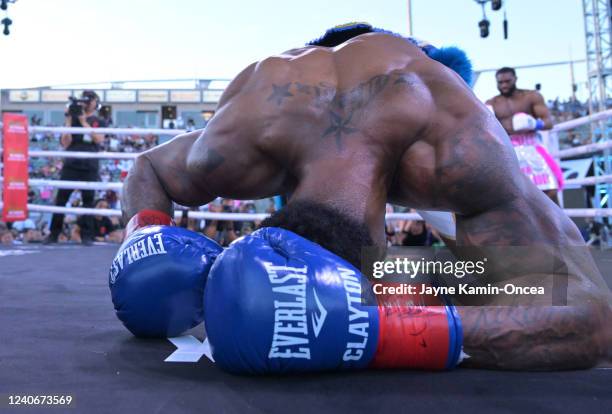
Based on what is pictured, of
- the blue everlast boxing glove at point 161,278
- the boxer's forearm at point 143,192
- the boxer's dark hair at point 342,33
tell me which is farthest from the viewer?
the boxer's dark hair at point 342,33

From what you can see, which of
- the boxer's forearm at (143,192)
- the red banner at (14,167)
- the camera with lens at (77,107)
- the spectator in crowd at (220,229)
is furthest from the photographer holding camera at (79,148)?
the boxer's forearm at (143,192)

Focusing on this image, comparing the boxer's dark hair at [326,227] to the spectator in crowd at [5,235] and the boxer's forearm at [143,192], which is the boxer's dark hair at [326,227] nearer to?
the boxer's forearm at [143,192]

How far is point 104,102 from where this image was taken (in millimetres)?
15875

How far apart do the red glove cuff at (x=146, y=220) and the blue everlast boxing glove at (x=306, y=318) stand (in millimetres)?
508

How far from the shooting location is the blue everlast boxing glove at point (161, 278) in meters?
1.17

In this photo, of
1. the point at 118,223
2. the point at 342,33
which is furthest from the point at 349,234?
the point at 118,223

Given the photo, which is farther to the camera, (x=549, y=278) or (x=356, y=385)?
(x=549, y=278)

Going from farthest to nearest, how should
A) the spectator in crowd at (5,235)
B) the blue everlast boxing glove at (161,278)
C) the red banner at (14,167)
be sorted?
the spectator in crowd at (5,235)
the red banner at (14,167)
the blue everlast boxing glove at (161,278)

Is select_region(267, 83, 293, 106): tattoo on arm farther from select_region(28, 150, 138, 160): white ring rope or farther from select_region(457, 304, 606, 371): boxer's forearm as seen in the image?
select_region(28, 150, 138, 160): white ring rope

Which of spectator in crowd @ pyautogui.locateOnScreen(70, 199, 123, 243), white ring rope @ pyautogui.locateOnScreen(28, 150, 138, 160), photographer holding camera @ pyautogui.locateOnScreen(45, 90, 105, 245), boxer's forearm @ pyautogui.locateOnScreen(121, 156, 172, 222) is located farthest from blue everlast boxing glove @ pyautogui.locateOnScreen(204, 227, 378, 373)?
spectator in crowd @ pyautogui.locateOnScreen(70, 199, 123, 243)

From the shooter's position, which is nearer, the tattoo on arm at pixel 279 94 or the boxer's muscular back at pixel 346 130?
the boxer's muscular back at pixel 346 130

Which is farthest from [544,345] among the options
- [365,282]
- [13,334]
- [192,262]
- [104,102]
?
[104,102]

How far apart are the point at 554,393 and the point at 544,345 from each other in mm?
146

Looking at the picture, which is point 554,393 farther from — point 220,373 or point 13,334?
point 13,334
